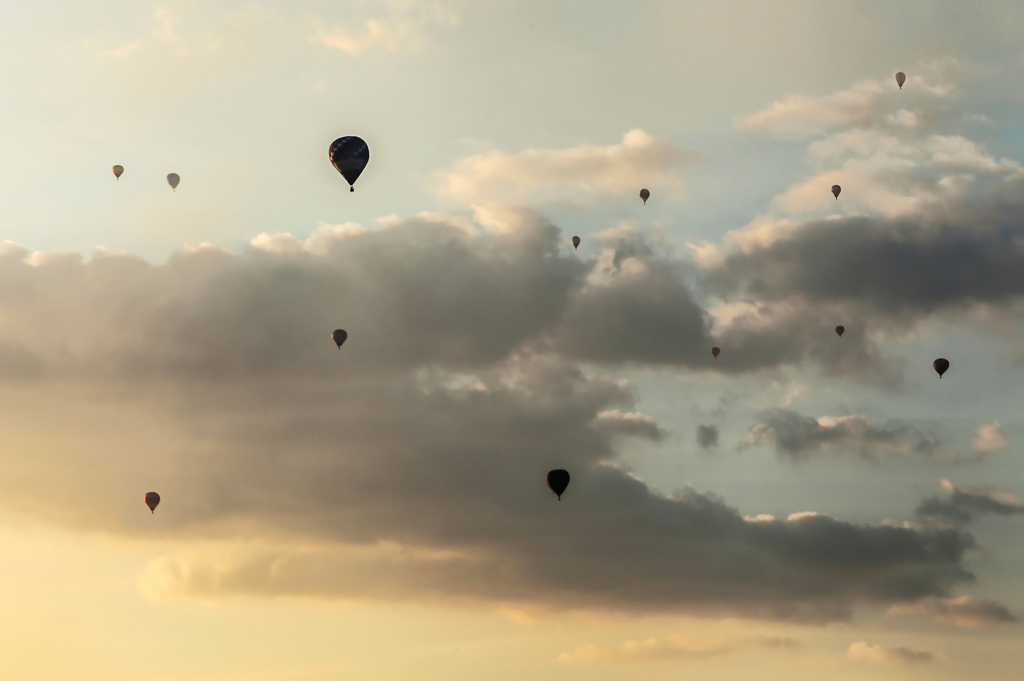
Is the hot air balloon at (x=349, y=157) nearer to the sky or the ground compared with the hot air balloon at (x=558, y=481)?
nearer to the sky

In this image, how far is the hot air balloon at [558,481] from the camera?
5846 inches

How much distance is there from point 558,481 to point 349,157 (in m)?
42.3

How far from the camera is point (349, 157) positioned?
146500 mm

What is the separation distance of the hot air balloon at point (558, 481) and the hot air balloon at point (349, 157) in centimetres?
3843

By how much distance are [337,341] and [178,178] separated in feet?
92.6

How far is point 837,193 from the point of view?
185 meters

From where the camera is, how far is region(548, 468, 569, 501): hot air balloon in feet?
487

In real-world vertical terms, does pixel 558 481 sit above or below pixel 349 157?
below

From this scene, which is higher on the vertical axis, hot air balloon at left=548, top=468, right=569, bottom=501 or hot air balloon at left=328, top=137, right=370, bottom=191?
hot air balloon at left=328, top=137, right=370, bottom=191

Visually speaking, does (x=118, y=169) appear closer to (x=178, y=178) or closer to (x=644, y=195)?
(x=178, y=178)

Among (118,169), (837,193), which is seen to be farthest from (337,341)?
(837,193)

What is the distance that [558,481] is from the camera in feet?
488

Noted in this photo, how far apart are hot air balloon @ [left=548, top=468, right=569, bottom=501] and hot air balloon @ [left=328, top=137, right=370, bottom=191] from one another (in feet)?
126

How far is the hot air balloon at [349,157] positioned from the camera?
146500 mm
